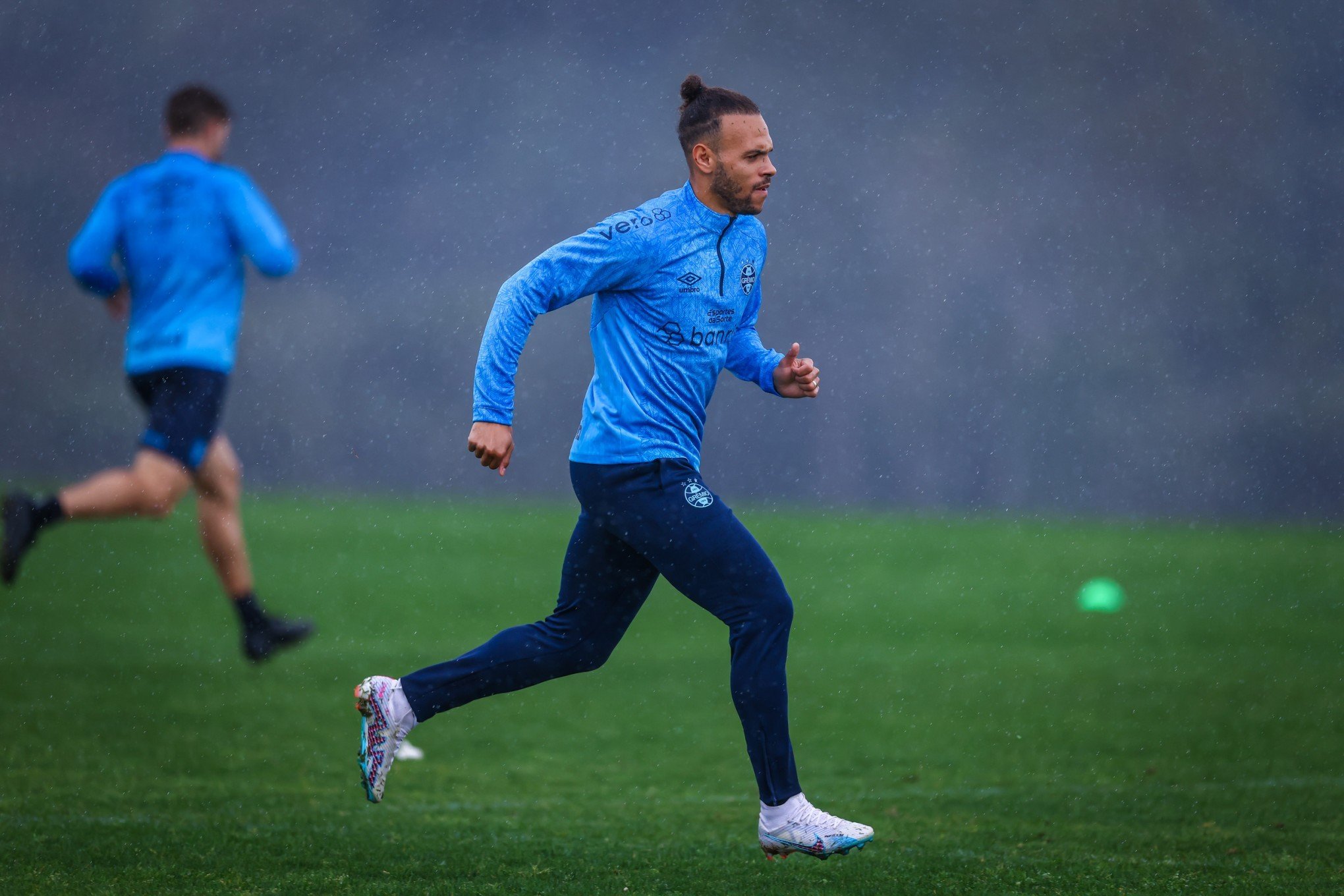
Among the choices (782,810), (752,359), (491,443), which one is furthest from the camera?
(752,359)

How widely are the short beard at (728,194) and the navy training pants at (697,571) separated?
0.80 metres

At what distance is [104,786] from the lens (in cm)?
585

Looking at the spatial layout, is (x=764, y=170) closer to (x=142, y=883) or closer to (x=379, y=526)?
(x=142, y=883)

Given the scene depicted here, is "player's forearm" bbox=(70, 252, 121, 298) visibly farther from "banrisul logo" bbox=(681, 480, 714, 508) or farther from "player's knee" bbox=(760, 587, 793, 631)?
"player's knee" bbox=(760, 587, 793, 631)

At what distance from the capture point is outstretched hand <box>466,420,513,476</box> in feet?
12.7

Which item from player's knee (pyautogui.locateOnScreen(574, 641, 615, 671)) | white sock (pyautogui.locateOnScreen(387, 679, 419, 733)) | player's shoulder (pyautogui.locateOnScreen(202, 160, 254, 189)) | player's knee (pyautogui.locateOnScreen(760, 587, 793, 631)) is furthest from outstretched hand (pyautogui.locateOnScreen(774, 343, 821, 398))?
player's shoulder (pyautogui.locateOnScreen(202, 160, 254, 189))

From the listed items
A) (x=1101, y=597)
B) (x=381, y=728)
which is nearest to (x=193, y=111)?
(x=381, y=728)

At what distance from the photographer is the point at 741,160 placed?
418 cm

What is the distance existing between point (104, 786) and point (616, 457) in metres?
3.13

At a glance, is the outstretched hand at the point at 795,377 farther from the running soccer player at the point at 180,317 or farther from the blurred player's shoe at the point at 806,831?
the running soccer player at the point at 180,317

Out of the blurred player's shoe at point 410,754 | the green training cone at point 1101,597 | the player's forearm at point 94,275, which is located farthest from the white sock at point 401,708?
the green training cone at point 1101,597

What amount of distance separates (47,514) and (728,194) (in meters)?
3.11

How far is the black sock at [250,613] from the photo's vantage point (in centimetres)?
579

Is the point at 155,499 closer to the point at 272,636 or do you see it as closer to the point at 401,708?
the point at 272,636
